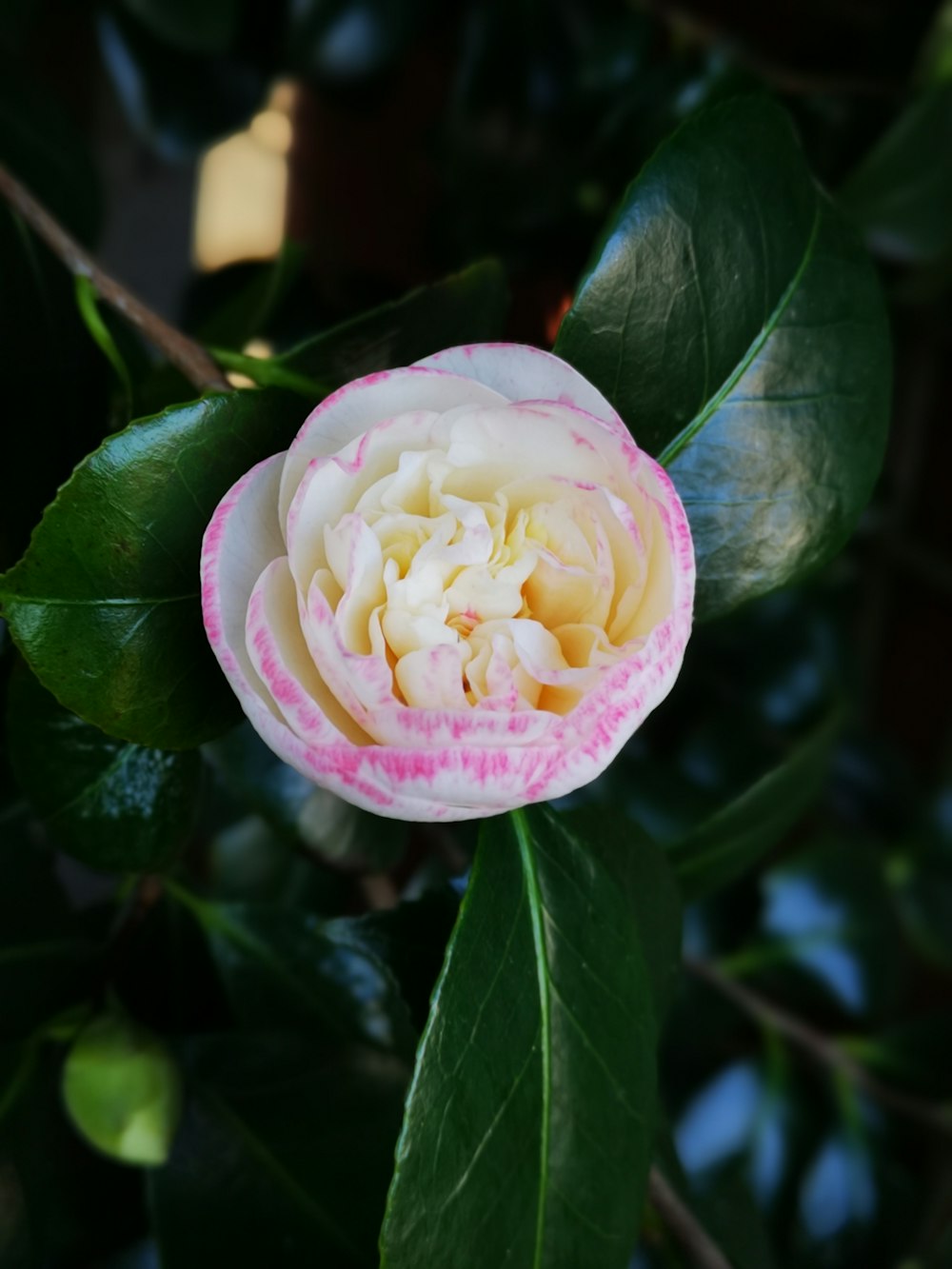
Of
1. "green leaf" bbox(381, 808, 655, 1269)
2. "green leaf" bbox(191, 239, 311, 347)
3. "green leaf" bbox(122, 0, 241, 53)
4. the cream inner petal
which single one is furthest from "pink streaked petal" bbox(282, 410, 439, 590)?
"green leaf" bbox(122, 0, 241, 53)

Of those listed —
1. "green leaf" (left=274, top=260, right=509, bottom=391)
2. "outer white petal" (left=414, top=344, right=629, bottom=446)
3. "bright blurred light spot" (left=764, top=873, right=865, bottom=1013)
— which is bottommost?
"bright blurred light spot" (left=764, top=873, right=865, bottom=1013)

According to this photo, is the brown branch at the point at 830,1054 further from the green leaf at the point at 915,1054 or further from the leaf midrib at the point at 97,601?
the leaf midrib at the point at 97,601

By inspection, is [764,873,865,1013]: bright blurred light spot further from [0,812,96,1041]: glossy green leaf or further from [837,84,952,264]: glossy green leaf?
[0,812,96,1041]: glossy green leaf

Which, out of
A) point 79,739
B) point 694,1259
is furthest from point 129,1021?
point 694,1259

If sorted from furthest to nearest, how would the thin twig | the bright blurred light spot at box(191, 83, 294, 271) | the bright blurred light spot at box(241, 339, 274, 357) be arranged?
the bright blurred light spot at box(191, 83, 294, 271) → the bright blurred light spot at box(241, 339, 274, 357) → the thin twig

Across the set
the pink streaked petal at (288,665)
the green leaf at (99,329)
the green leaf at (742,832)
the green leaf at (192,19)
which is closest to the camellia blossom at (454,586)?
the pink streaked petal at (288,665)

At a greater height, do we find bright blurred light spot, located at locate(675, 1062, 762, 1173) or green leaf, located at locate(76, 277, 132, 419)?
green leaf, located at locate(76, 277, 132, 419)
